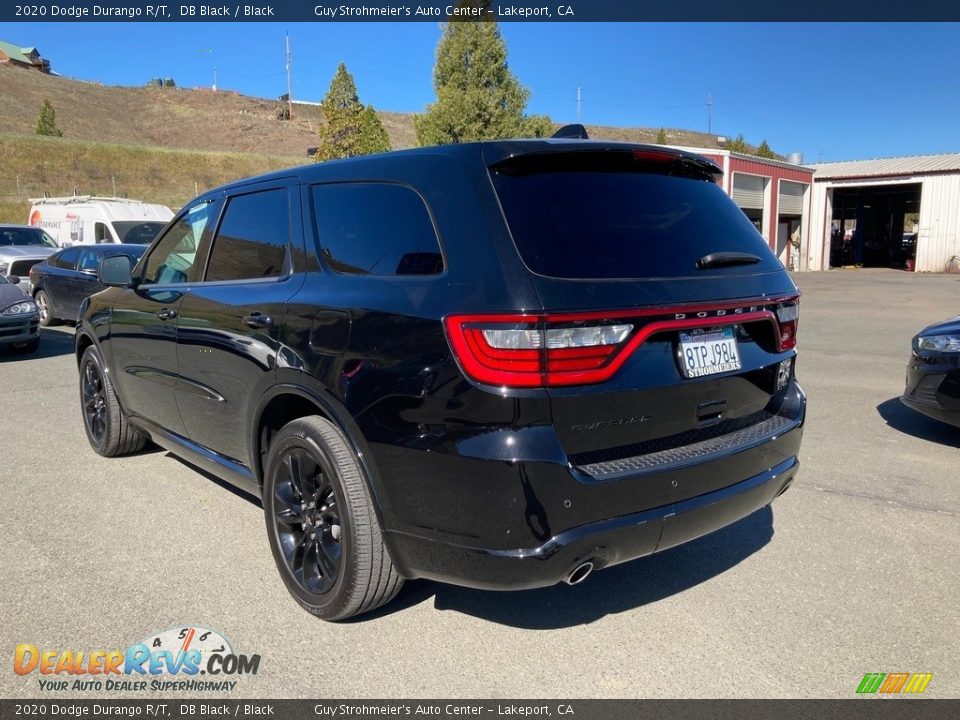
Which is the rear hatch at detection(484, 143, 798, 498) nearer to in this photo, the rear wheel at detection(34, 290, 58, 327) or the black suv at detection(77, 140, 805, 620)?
the black suv at detection(77, 140, 805, 620)

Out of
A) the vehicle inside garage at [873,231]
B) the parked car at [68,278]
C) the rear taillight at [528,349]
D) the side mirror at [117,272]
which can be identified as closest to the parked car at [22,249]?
the parked car at [68,278]

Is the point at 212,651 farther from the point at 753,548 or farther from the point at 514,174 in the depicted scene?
the point at 753,548

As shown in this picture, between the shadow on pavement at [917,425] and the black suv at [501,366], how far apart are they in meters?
3.23

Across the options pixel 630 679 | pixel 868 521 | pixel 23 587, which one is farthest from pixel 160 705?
pixel 868 521

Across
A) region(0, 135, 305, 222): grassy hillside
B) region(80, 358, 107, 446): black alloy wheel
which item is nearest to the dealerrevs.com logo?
region(80, 358, 107, 446): black alloy wheel

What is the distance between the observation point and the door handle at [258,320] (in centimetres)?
332

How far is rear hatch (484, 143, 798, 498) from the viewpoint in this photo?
8.04 feet

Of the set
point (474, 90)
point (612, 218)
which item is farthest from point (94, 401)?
point (474, 90)

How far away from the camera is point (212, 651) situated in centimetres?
295

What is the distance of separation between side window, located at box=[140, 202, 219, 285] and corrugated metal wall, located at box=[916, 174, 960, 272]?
35.1 metres

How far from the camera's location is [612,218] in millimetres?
2791

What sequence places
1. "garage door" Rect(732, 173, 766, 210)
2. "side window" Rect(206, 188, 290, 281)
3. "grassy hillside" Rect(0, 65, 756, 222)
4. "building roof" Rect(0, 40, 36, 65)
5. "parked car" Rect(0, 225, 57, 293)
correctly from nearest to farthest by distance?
"side window" Rect(206, 188, 290, 281)
"parked car" Rect(0, 225, 57, 293)
"garage door" Rect(732, 173, 766, 210)
"grassy hillside" Rect(0, 65, 756, 222)
"building roof" Rect(0, 40, 36, 65)

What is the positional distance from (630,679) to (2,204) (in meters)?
39.7

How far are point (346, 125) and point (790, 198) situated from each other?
776 inches
